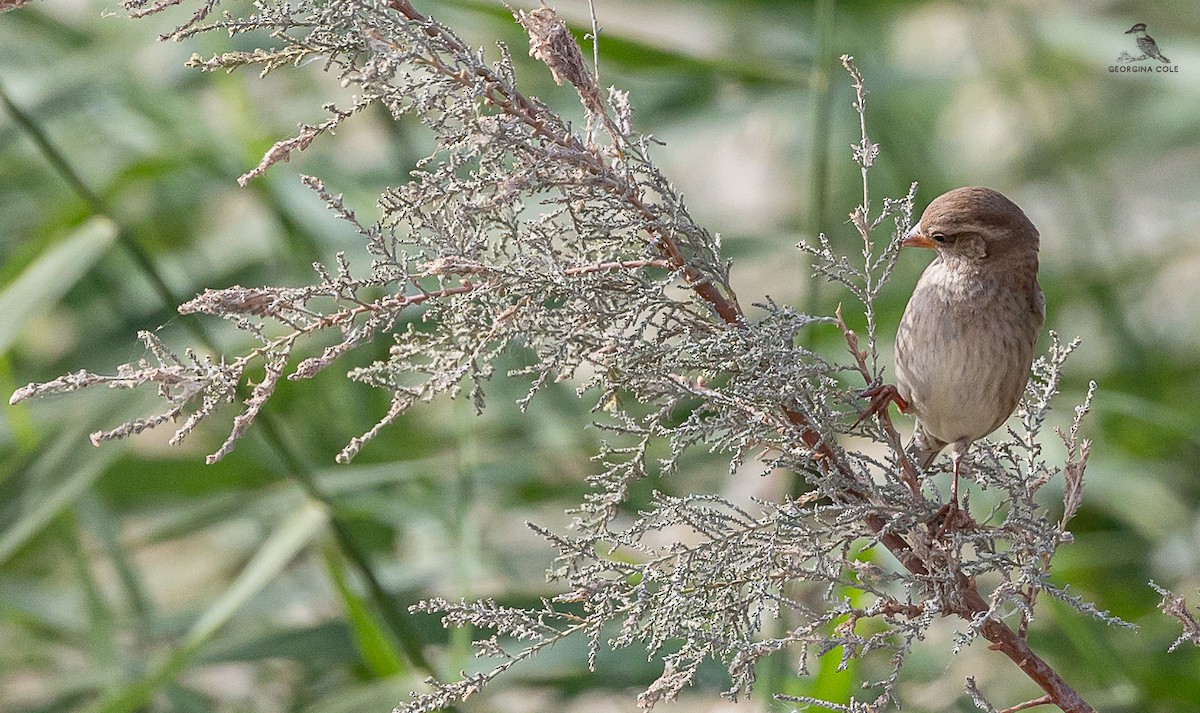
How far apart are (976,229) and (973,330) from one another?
15 cm

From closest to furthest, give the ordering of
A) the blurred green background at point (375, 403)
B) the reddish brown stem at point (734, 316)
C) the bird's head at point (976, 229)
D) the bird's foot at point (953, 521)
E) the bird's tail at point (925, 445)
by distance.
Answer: the reddish brown stem at point (734, 316) < the bird's foot at point (953, 521) < the bird's head at point (976, 229) < the bird's tail at point (925, 445) < the blurred green background at point (375, 403)

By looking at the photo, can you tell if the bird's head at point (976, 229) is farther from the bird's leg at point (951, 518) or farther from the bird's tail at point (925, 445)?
the bird's leg at point (951, 518)

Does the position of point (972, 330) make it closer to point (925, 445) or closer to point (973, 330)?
point (973, 330)

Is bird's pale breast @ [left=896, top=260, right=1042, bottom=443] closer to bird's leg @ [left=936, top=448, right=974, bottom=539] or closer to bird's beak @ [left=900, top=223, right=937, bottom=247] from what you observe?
bird's beak @ [left=900, top=223, right=937, bottom=247]

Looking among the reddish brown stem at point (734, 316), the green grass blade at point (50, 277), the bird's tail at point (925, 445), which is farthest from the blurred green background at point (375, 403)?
the reddish brown stem at point (734, 316)

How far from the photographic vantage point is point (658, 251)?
3.94 feet

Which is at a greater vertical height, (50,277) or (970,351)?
(50,277)

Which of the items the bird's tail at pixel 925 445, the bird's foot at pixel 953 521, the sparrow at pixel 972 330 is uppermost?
the sparrow at pixel 972 330

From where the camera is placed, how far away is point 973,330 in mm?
1741

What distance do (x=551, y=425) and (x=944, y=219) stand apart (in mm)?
1515

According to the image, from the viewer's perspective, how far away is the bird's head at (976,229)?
1.63 meters

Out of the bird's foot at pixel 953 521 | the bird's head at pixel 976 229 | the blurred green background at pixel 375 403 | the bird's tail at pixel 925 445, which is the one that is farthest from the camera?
the blurred green background at pixel 375 403

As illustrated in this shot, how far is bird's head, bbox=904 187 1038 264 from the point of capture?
5.34 feet

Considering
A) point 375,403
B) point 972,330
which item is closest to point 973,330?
point 972,330
